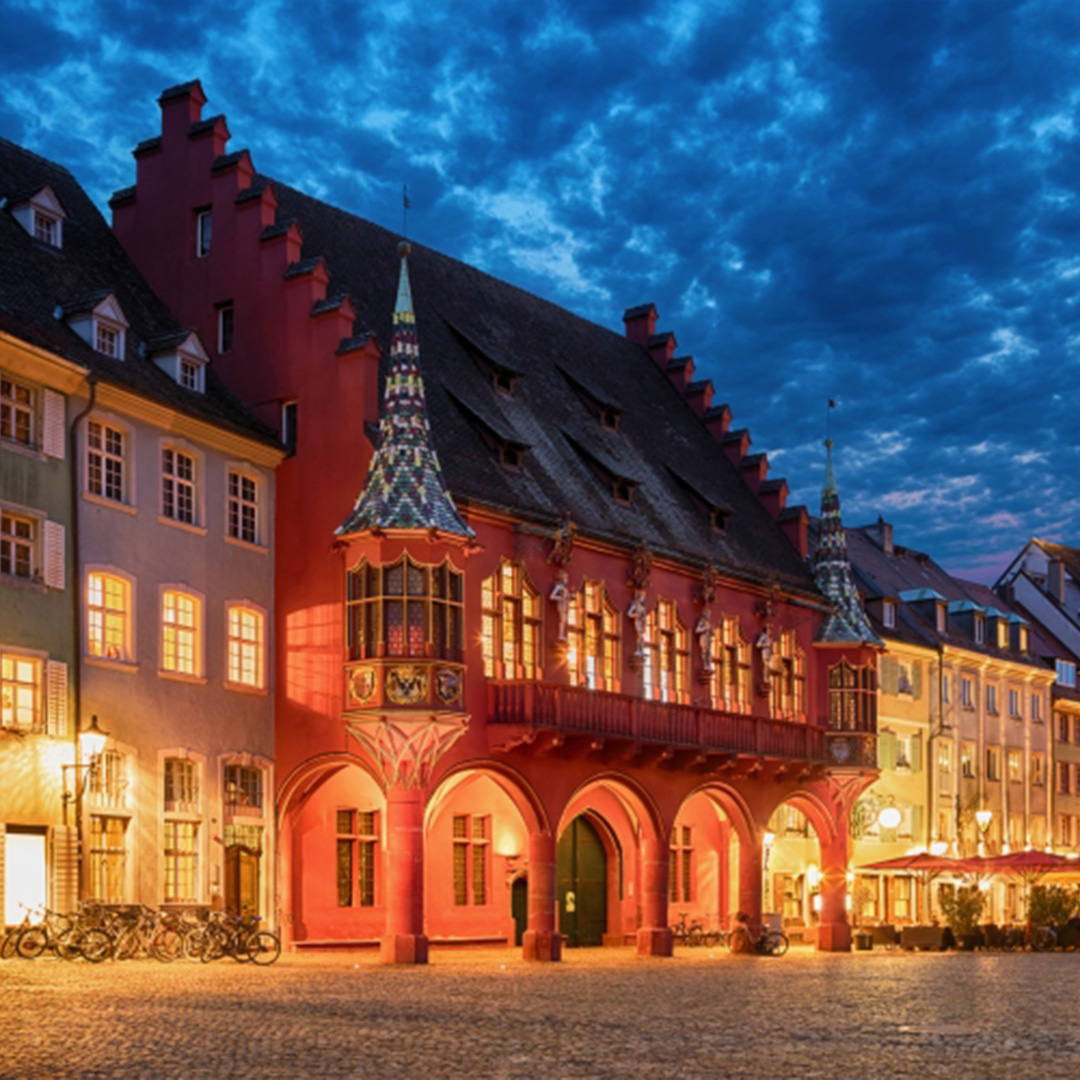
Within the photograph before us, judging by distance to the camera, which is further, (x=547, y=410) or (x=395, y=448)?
(x=547, y=410)

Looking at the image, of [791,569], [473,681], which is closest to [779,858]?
[791,569]

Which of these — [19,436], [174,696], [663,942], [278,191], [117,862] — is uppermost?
[278,191]

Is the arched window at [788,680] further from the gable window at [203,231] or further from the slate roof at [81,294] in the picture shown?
the gable window at [203,231]

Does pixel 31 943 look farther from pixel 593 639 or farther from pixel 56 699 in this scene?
pixel 593 639

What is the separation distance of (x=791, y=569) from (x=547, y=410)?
9575 millimetres

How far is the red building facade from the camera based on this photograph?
125 ft

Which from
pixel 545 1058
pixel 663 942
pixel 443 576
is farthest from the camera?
pixel 663 942

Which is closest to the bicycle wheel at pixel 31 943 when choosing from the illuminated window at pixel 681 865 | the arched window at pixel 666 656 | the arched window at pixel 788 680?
the arched window at pixel 666 656

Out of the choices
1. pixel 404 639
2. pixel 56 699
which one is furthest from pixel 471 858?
pixel 56 699

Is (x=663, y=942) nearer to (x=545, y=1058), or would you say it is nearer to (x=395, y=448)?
(x=395, y=448)

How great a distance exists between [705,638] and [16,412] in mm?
20060

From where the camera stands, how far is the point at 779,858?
60.3 metres

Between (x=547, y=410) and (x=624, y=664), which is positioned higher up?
(x=547, y=410)

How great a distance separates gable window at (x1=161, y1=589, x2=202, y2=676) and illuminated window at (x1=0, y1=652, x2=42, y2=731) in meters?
3.62
